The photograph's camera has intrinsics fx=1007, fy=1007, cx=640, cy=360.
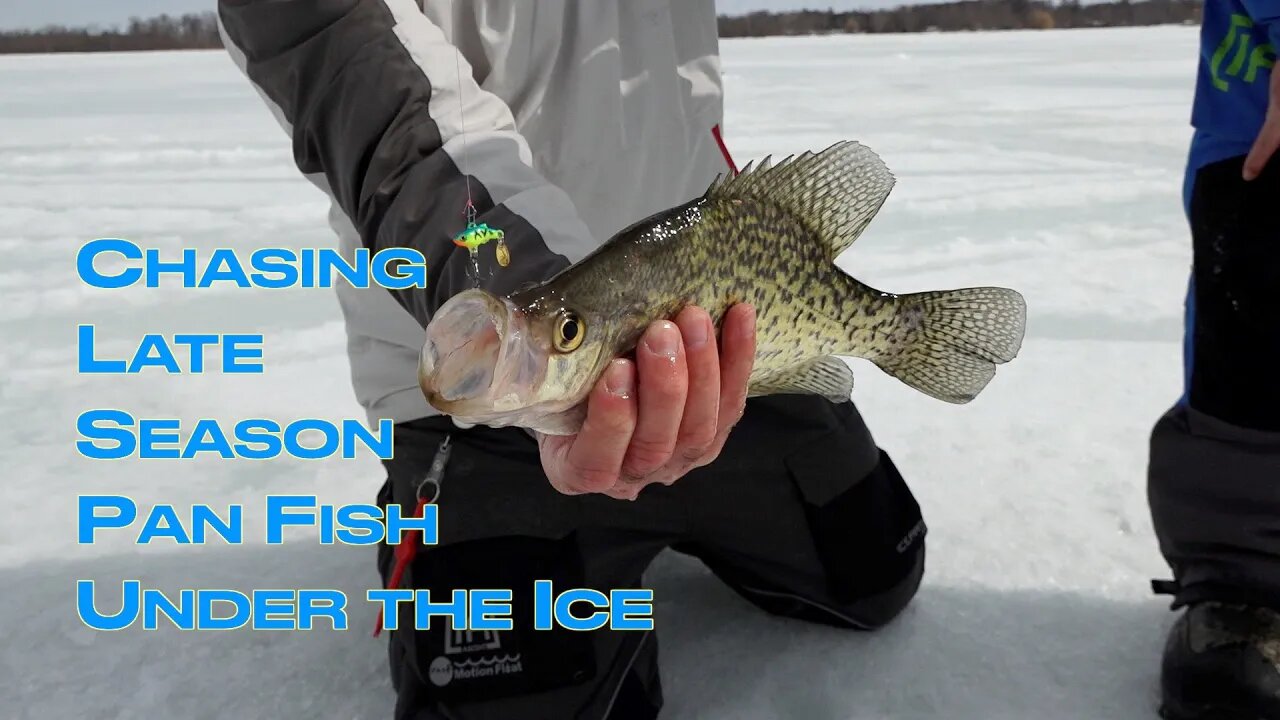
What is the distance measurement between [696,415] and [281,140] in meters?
7.74

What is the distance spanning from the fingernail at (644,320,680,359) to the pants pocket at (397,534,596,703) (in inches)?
33.7

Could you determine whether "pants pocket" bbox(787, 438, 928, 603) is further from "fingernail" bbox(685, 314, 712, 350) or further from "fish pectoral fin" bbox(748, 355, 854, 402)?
"fingernail" bbox(685, 314, 712, 350)

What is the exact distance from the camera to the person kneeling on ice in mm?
1031

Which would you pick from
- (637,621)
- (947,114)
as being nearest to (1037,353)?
(637,621)

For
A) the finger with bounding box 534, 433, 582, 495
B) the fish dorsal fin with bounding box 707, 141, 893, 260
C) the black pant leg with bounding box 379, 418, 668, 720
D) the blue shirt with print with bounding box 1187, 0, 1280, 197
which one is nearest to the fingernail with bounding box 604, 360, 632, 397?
the finger with bounding box 534, 433, 582, 495

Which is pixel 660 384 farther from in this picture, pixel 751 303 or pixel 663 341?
pixel 751 303

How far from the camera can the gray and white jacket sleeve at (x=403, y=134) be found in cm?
137

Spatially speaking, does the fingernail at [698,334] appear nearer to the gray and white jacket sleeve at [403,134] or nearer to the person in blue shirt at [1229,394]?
the gray and white jacket sleeve at [403,134]

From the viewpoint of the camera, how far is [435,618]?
1692 mm

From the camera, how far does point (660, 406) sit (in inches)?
40.9

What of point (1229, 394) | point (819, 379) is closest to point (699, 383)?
point (819, 379)

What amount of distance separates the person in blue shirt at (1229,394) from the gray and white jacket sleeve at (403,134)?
1.17m

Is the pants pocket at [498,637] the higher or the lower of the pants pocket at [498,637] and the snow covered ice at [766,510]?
the higher

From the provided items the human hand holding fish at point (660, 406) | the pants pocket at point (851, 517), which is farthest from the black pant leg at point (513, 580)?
the human hand holding fish at point (660, 406)
